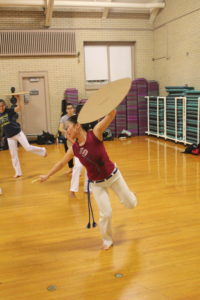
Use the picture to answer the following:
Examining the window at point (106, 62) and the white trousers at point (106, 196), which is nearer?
the white trousers at point (106, 196)

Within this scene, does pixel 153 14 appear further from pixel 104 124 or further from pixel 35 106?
pixel 104 124

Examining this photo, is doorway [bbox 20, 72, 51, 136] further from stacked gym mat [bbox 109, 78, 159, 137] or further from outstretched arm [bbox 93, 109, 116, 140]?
outstretched arm [bbox 93, 109, 116, 140]

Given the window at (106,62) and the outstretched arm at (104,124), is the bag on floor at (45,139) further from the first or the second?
the outstretched arm at (104,124)

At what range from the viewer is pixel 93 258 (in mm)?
2918

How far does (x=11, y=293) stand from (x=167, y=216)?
6.83ft

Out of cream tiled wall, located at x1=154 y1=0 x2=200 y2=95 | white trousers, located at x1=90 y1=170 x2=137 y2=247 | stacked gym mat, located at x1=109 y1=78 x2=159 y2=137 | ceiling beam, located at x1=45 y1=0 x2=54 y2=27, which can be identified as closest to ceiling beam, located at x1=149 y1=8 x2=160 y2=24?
cream tiled wall, located at x1=154 y1=0 x2=200 y2=95

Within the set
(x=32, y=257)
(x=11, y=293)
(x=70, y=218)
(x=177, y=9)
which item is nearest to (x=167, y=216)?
(x=70, y=218)

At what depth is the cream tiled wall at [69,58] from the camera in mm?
10289

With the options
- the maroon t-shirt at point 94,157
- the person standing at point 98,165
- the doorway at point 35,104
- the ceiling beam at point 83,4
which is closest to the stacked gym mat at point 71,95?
the doorway at point 35,104

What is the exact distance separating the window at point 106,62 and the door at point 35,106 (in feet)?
5.42

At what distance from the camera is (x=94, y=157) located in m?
2.86

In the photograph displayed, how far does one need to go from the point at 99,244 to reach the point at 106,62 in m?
9.11

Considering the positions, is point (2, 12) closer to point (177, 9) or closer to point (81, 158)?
point (177, 9)

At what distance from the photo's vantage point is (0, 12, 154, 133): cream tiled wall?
10289 mm
